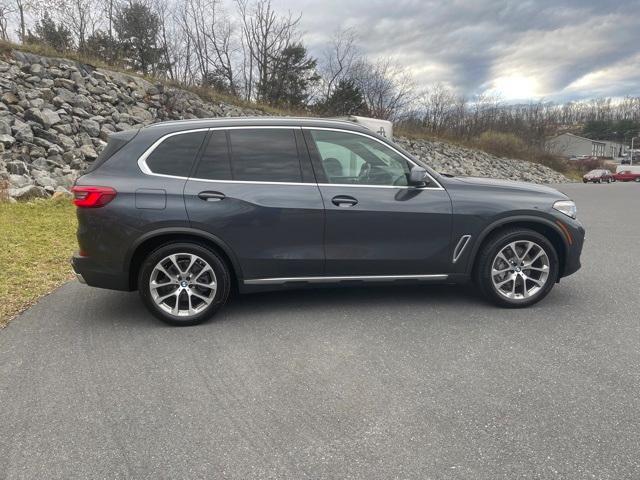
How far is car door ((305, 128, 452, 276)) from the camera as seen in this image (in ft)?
13.7

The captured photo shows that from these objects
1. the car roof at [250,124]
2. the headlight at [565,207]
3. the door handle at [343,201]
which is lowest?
the headlight at [565,207]

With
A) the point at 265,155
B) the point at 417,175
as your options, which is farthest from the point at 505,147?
the point at 265,155

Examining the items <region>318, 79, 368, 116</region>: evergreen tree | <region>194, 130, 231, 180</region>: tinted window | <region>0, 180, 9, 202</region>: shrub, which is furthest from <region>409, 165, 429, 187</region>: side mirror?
<region>318, 79, 368, 116</region>: evergreen tree

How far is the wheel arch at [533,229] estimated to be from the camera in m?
4.35

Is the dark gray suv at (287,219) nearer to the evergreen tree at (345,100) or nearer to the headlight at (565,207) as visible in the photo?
the headlight at (565,207)

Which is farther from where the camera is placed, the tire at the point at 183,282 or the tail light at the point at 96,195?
the tire at the point at 183,282

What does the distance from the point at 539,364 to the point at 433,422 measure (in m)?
1.17

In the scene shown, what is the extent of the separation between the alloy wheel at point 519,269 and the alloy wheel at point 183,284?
272 cm

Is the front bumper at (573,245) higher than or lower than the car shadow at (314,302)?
higher

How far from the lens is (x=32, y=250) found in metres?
6.55

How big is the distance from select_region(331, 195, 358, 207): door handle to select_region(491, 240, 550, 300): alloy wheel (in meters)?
1.52

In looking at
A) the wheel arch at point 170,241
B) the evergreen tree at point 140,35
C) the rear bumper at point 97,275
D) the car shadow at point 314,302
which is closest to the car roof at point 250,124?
the wheel arch at point 170,241

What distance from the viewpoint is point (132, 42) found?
2836cm

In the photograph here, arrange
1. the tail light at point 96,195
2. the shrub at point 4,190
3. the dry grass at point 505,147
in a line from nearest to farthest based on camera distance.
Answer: the tail light at point 96,195 < the shrub at point 4,190 < the dry grass at point 505,147
